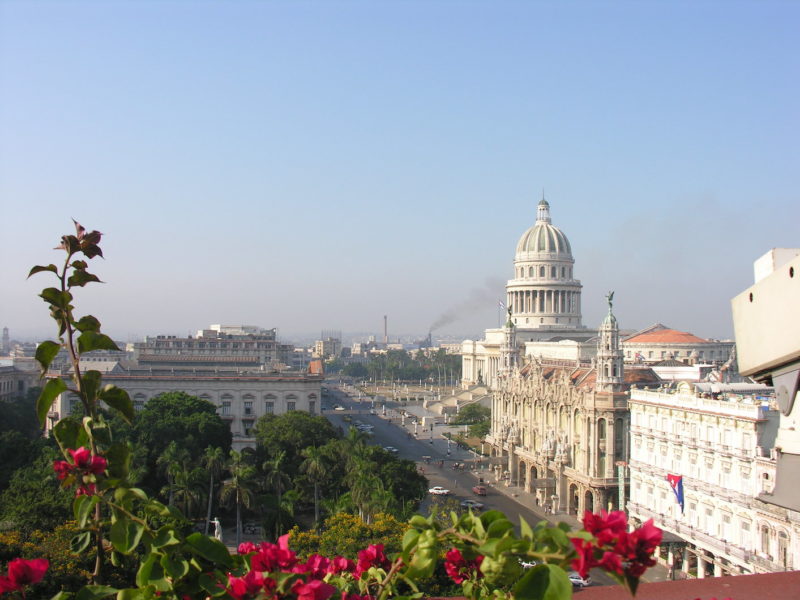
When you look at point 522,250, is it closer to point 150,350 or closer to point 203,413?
point 150,350

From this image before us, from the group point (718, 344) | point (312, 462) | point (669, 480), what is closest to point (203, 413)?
point (312, 462)

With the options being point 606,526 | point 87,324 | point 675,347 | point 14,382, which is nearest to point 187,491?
point 87,324

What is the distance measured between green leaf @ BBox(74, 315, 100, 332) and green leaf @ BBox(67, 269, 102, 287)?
0.30m

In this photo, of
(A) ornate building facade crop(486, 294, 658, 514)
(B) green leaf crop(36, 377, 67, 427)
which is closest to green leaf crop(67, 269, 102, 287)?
(B) green leaf crop(36, 377, 67, 427)

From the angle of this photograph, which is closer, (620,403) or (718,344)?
(620,403)

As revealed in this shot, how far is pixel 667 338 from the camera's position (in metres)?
122

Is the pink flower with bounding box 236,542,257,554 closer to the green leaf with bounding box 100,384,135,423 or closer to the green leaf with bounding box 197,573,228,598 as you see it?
the green leaf with bounding box 197,573,228,598

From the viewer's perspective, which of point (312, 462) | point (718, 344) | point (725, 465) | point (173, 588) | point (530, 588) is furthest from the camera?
point (718, 344)

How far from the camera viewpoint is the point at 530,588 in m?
4.07

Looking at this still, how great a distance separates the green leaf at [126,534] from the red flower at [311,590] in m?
1.11

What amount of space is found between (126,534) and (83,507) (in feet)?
1.12

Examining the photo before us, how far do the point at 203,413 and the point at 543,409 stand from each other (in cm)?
3054

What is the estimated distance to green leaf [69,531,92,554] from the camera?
18.1 ft

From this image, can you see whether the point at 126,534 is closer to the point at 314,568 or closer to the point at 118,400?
the point at 118,400
